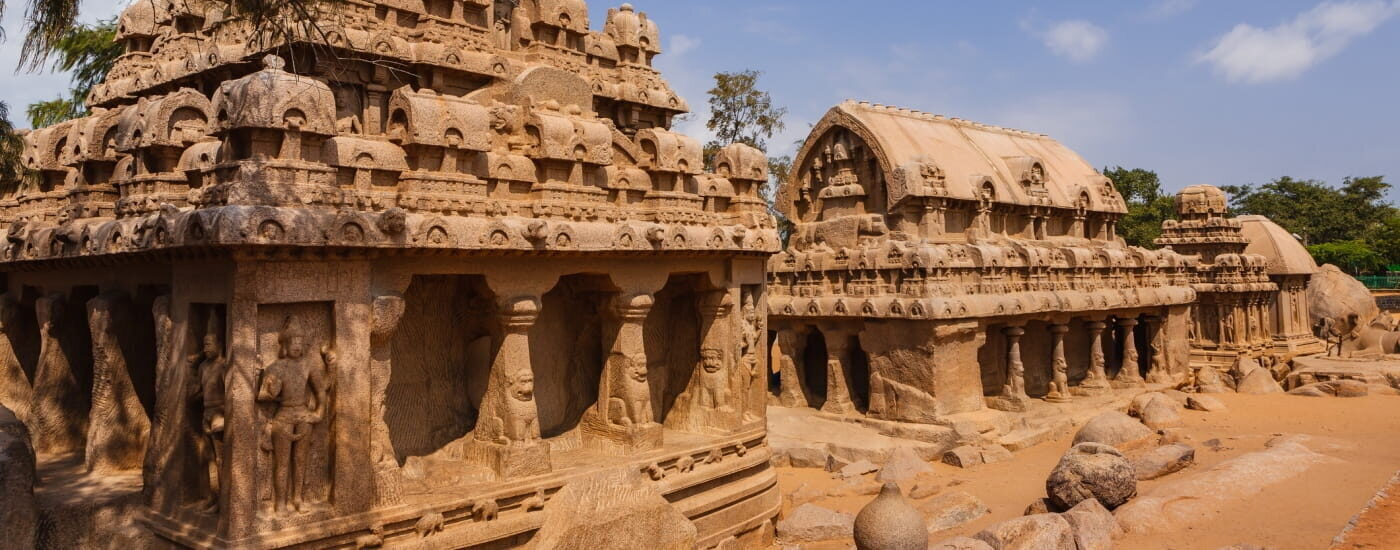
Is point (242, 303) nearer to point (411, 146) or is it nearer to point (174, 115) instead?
point (411, 146)

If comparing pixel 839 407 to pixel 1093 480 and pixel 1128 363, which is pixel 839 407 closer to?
pixel 1093 480

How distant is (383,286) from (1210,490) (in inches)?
367

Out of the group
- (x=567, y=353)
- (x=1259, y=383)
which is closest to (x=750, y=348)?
(x=567, y=353)

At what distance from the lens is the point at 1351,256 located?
52.0 metres

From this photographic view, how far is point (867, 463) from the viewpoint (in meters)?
14.7

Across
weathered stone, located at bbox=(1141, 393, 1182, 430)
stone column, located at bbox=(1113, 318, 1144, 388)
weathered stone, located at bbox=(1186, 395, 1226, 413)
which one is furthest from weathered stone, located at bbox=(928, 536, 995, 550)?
stone column, located at bbox=(1113, 318, 1144, 388)

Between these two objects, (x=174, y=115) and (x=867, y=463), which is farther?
(x=867, y=463)

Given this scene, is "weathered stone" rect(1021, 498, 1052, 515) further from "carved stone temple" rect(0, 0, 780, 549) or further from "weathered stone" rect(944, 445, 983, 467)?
"weathered stone" rect(944, 445, 983, 467)

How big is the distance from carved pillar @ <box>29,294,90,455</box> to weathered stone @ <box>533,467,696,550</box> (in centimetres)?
517

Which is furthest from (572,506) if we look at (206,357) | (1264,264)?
(1264,264)

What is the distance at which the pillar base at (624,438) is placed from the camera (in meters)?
10.2

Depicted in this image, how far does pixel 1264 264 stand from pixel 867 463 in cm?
1797

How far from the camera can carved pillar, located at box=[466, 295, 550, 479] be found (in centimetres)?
902

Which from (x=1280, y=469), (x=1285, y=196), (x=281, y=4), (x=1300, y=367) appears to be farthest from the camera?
(x=1285, y=196)
